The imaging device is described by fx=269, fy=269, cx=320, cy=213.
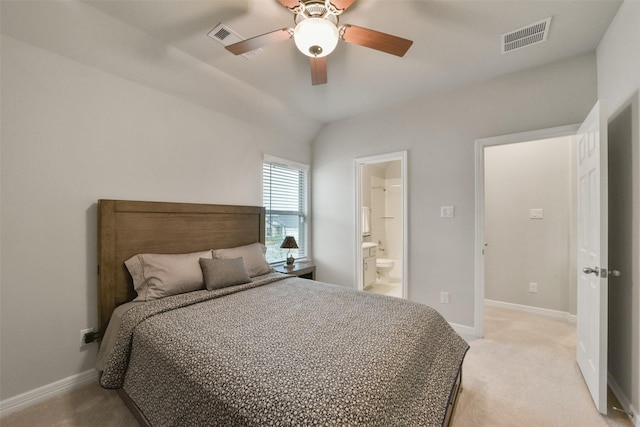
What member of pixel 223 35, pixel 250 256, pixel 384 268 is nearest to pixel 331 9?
pixel 223 35

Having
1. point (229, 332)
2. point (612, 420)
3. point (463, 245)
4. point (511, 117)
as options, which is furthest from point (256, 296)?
point (511, 117)

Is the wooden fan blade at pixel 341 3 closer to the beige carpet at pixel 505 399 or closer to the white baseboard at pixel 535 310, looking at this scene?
the beige carpet at pixel 505 399

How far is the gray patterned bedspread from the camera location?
0.96 metres

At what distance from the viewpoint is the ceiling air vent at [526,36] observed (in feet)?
6.45

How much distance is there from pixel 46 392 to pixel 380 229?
4.84 meters

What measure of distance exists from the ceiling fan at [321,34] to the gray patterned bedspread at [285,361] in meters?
1.63

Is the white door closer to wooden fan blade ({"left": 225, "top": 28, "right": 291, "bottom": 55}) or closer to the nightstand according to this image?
wooden fan blade ({"left": 225, "top": 28, "right": 291, "bottom": 55})

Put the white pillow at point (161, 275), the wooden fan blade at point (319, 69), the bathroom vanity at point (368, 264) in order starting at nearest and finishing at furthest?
the wooden fan blade at point (319, 69) → the white pillow at point (161, 275) → the bathroom vanity at point (368, 264)

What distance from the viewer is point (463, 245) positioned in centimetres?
290

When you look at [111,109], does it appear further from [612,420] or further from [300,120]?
[612,420]

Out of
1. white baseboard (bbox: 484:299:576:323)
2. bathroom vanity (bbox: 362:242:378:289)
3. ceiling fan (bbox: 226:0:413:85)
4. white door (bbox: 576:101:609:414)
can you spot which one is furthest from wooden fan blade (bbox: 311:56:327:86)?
white baseboard (bbox: 484:299:576:323)

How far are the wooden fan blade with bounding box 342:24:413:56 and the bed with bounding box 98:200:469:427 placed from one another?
5.46 feet

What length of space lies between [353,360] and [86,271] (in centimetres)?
217

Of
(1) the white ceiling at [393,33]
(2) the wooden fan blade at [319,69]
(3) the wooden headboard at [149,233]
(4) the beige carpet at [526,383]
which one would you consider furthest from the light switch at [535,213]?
(3) the wooden headboard at [149,233]
